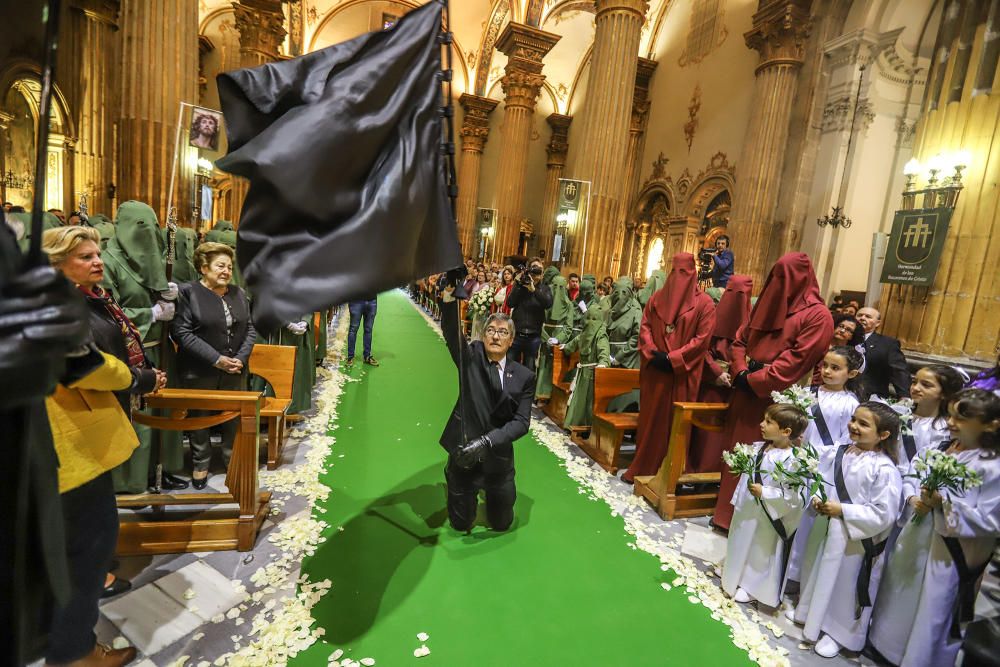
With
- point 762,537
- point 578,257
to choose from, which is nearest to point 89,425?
point 762,537

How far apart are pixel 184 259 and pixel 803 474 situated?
5.28 meters

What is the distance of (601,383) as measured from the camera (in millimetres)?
4875

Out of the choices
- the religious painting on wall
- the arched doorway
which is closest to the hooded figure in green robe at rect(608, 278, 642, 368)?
the religious painting on wall

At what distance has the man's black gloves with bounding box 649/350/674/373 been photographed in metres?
4.41

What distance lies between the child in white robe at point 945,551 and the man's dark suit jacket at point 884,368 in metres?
2.40

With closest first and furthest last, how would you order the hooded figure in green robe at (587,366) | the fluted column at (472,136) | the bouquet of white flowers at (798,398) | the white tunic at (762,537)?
the white tunic at (762,537)
the bouquet of white flowers at (798,398)
the hooded figure in green robe at (587,366)
the fluted column at (472,136)

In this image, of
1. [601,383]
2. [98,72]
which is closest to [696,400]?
[601,383]

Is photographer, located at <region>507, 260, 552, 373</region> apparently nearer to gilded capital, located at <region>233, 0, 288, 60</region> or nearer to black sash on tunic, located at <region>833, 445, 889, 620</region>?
black sash on tunic, located at <region>833, 445, 889, 620</region>

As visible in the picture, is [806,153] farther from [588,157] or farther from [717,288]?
[717,288]

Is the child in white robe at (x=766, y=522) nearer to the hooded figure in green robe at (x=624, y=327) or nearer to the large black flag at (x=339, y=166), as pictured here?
the large black flag at (x=339, y=166)

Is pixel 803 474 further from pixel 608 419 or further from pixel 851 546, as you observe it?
pixel 608 419

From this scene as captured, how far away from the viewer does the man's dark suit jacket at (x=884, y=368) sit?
454 cm

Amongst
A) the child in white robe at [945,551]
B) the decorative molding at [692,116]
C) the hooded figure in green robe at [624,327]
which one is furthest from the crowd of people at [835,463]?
the decorative molding at [692,116]

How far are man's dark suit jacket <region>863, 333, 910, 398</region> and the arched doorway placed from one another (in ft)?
50.7
